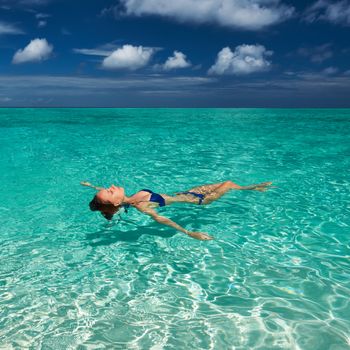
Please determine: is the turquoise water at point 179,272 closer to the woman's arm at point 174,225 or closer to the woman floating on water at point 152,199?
the woman floating on water at point 152,199

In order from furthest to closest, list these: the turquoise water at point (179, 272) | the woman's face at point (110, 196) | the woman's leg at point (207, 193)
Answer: the woman's leg at point (207, 193) < the woman's face at point (110, 196) < the turquoise water at point (179, 272)

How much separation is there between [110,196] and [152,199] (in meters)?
1.15

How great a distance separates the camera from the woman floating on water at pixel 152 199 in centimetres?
513

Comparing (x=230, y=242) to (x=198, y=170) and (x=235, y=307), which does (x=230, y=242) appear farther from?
(x=198, y=170)

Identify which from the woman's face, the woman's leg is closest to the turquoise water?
the woman's leg

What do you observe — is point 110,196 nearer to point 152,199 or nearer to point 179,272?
point 152,199

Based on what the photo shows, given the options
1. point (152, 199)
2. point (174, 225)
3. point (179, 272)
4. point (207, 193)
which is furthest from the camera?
point (207, 193)

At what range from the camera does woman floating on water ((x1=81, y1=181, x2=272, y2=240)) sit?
5132 mm

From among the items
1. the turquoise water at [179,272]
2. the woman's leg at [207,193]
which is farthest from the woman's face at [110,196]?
the woman's leg at [207,193]

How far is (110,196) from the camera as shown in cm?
574

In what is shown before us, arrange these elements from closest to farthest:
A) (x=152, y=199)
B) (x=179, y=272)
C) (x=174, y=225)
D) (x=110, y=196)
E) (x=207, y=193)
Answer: (x=179, y=272) < (x=174, y=225) < (x=110, y=196) < (x=152, y=199) < (x=207, y=193)

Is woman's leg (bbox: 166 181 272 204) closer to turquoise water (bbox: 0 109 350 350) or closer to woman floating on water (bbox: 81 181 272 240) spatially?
woman floating on water (bbox: 81 181 272 240)

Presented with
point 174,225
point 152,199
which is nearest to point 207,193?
point 152,199

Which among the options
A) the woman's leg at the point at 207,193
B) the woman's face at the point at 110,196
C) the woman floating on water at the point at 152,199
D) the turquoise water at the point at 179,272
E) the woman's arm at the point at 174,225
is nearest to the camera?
the turquoise water at the point at 179,272
